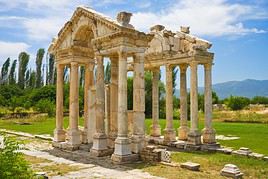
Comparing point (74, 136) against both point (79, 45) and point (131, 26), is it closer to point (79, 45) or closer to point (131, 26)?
point (79, 45)

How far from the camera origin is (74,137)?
17734mm

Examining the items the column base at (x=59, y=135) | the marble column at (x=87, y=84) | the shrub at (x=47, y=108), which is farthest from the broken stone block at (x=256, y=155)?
the shrub at (x=47, y=108)

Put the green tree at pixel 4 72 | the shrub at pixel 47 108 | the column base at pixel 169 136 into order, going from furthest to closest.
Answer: the green tree at pixel 4 72 → the shrub at pixel 47 108 → the column base at pixel 169 136

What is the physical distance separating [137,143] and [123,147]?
3.29 feet

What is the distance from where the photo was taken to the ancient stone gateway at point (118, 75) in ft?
48.8

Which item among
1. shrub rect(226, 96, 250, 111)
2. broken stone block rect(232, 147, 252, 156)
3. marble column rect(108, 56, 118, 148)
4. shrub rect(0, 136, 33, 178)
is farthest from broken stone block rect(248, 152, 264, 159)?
shrub rect(226, 96, 250, 111)

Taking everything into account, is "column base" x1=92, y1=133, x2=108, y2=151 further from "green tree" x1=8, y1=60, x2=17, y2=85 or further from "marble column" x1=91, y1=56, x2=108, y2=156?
"green tree" x1=8, y1=60, x2=17, y2=85

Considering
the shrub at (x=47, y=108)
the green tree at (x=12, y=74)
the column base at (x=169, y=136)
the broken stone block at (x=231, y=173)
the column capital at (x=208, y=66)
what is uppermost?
the green tree at (x=12, y=74)

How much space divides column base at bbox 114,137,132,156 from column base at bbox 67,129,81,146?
4.18 meters

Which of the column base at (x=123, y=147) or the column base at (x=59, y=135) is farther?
the column base at (x=59, y=135)

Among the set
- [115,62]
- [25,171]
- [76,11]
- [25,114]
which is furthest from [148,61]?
[25,114]

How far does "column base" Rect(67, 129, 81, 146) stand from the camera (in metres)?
17.6

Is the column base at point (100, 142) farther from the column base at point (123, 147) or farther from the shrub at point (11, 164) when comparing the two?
the shrub at point (11, 164)

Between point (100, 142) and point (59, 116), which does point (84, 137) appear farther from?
point (100, 142)
